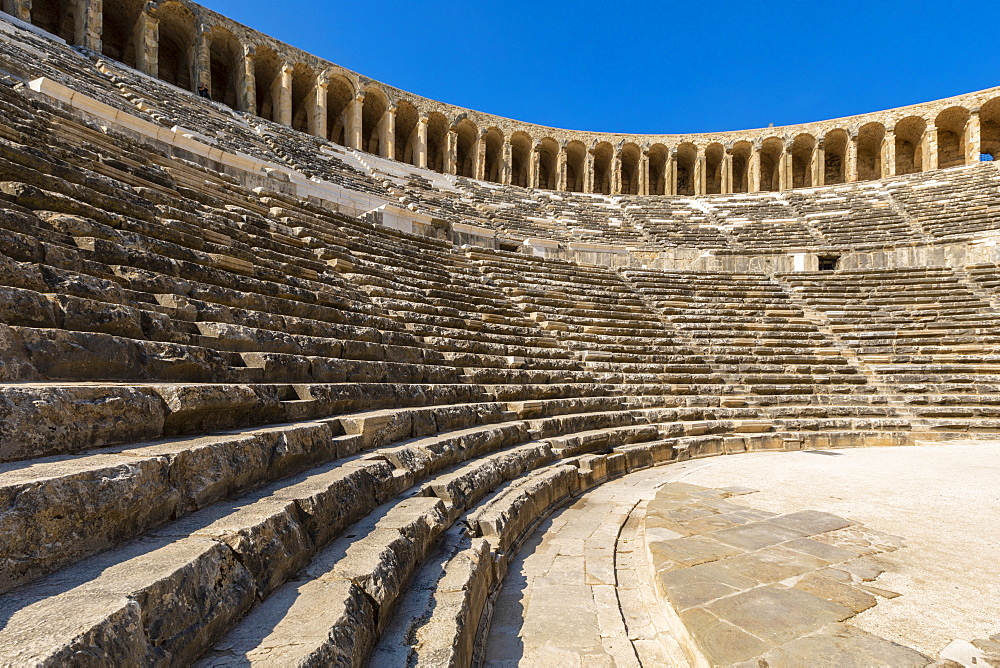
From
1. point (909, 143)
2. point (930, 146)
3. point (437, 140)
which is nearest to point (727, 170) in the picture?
point (930, 146)

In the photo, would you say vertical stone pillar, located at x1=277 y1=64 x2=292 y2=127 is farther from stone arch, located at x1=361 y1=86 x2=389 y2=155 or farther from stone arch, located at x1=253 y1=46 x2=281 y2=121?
stone arch, located at x1=361 y1=86 x2=389 y2=155

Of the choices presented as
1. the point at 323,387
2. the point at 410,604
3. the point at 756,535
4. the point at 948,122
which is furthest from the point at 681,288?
the point at 948,122

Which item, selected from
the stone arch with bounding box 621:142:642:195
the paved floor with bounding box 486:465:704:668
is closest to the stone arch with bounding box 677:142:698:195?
the stone arch with bounding box 621:142:642:195

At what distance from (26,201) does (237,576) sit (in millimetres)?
3662

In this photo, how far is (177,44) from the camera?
2309cm

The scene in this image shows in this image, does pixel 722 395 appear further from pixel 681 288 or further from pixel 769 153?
pixel 769 153

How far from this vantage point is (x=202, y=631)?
1.55 meters

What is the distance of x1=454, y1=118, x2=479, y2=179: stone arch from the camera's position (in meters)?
28.7

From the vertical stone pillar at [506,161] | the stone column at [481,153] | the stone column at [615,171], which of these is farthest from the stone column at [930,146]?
the stone column at [481,153]

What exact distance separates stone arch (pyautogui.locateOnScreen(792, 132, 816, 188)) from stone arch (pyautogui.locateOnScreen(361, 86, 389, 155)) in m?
22.2

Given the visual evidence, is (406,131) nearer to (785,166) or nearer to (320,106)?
(320,106)

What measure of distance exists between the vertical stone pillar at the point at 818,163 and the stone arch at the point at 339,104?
24.3m

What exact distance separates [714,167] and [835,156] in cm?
647

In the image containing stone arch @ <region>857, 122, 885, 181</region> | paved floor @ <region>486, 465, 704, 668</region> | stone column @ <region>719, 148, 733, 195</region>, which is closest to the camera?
paved floor @ <region>486, 465, 704, 668</region>
